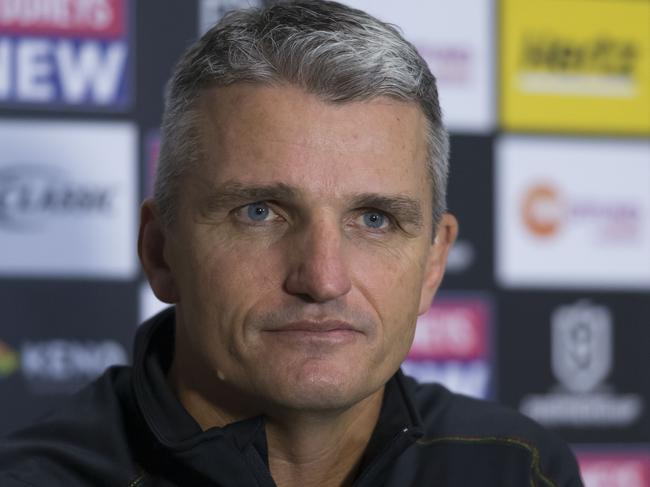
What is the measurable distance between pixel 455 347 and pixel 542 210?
386 mm

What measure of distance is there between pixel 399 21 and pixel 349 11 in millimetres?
1320

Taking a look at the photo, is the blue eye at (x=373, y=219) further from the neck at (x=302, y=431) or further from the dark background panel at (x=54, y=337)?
the dark background panel at (x=54, y=337)

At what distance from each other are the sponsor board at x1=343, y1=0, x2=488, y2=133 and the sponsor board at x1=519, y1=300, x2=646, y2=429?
0.51 meters

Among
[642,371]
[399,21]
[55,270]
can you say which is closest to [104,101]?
[55,270]

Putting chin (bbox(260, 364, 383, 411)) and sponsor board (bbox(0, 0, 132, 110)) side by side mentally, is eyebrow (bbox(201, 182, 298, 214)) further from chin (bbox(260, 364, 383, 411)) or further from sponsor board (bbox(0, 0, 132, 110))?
sponsor board (bbox(0, 0, 132, 110))

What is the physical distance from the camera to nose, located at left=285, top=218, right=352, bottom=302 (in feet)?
3.53

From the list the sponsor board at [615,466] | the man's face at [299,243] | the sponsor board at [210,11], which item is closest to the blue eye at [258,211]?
the man's face at [299,243]

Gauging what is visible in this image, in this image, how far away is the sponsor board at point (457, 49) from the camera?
8.29 feet

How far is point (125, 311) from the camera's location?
2.32 metres

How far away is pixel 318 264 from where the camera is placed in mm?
1077

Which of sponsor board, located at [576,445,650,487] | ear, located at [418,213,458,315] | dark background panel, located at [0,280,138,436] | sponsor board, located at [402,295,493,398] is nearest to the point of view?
ear, located at [418,213,458,315]

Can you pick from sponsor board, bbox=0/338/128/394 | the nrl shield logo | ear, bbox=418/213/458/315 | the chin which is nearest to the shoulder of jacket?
ear, bbox=418/213/458/315

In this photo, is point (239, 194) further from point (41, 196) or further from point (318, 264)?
point (41, 196)

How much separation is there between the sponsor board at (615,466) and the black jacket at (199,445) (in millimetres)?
1301
